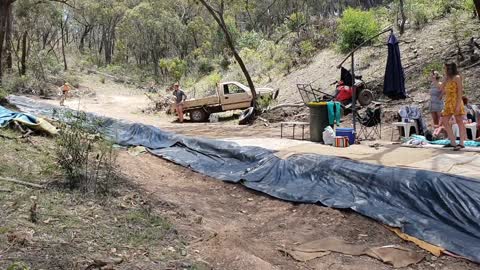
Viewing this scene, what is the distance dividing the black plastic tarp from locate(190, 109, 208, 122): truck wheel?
27.2 ft

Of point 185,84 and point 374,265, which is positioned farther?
point 185,84

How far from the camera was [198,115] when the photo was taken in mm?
17562

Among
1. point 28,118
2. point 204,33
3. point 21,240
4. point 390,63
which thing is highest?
point 204,33

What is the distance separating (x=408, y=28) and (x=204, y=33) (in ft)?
90.8

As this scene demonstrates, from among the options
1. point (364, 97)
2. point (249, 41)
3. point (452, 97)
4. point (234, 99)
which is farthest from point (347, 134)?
point (249, 41)

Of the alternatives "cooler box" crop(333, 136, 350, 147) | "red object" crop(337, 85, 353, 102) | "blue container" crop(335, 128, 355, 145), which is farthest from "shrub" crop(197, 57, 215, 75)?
"cooler box" crop(333, 136, 350, 147)

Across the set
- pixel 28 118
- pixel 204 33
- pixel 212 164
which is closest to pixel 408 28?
pixel 212 164

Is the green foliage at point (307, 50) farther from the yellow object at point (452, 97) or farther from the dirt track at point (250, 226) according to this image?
the dirt track at point (250, 226)

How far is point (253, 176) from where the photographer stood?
721 centimetres

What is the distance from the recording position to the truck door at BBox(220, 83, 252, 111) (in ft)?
57.2

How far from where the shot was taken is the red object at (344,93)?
12.8 meters

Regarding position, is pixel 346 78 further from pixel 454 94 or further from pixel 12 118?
pixel 12 118

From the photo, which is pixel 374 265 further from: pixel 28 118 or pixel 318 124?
pixel 28 118

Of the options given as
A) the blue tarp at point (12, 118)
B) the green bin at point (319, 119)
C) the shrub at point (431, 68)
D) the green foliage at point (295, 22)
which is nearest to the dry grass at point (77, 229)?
the blue tarp at point (12, 118)
